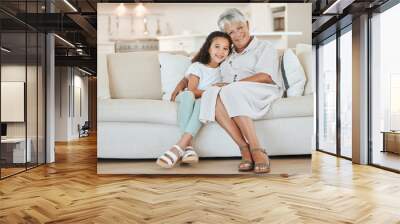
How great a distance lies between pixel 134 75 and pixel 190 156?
1.40m

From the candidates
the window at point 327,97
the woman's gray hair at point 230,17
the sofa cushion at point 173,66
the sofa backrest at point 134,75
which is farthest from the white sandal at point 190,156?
the window at point 327,97

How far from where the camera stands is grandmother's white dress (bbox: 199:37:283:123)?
19.0ft

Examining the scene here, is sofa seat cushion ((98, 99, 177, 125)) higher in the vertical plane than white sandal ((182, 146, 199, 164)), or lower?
higher

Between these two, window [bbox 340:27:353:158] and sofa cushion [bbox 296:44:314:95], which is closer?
sofa cushion [bbox 296:44:314:95]

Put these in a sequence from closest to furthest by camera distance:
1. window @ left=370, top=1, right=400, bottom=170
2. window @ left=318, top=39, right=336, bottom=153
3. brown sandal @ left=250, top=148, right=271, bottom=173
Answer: brown sandal @ left=250, top=148, right=271, bottom=173
window @ left=370, top=1, right=400, bottom=170
window @ left=318, top=39, right=336, bottom=153

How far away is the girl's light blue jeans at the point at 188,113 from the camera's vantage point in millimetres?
5801

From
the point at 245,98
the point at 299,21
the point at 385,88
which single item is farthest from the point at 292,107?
the point at 385,88

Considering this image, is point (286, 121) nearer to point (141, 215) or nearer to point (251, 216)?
point (251, 216)

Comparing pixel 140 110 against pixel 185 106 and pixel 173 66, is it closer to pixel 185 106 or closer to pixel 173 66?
pixel 185 106

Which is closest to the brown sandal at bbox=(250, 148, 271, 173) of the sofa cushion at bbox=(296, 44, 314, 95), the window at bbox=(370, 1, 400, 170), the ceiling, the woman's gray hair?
the sofa cushion at bbox=(296, 44, 314, 95)

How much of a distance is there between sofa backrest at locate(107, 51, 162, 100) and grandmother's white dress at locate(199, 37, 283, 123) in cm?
76

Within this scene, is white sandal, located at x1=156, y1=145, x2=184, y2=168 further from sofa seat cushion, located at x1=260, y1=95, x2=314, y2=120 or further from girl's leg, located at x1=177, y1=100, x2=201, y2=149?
sofa seat cushion, located at x1=260, y1=95, x2=314, y2=120

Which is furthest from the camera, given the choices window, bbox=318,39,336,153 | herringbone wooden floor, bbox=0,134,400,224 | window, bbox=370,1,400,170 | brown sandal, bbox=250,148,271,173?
window, bbox=318,39,336,153

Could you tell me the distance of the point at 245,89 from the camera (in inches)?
228
